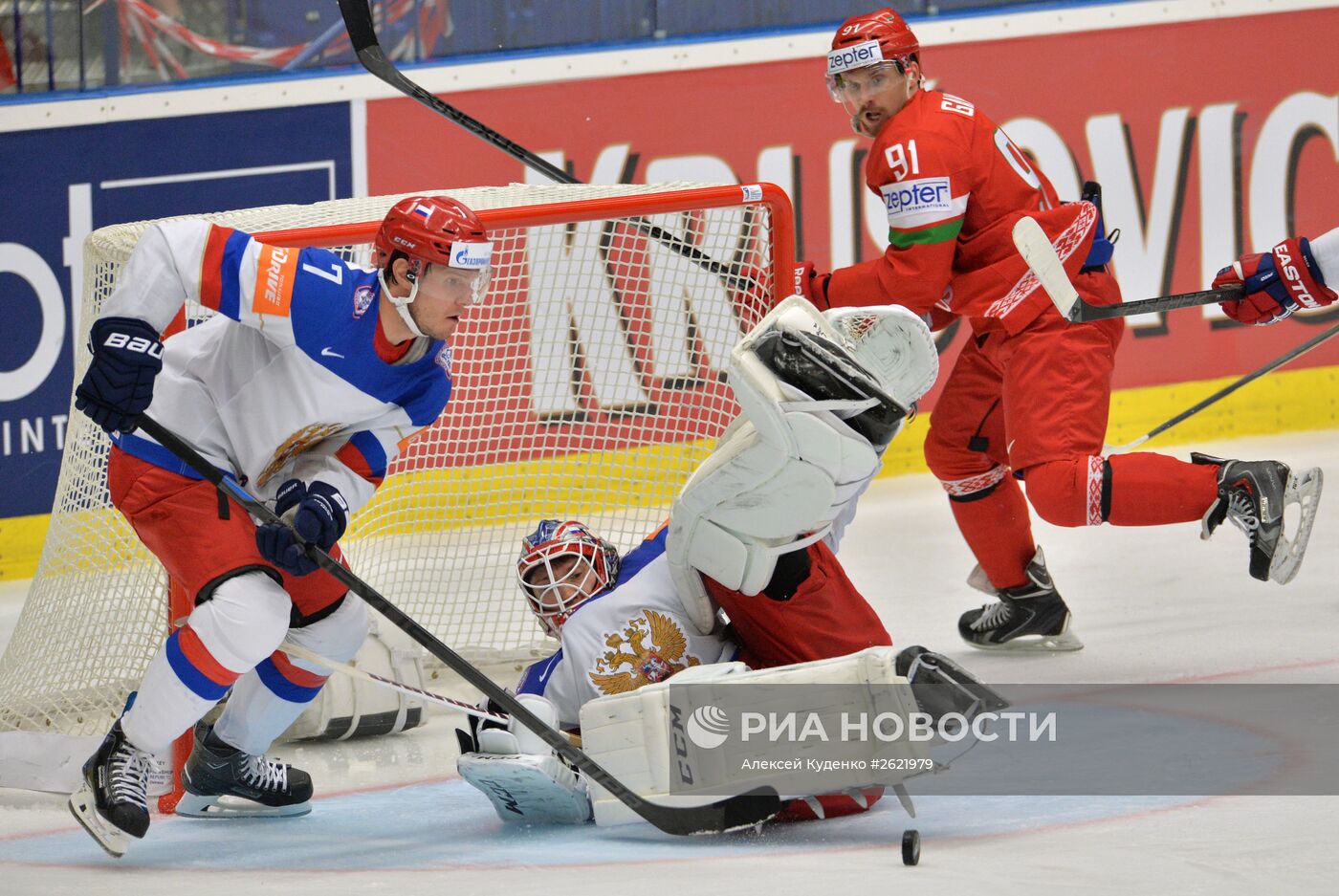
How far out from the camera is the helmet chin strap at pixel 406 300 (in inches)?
105

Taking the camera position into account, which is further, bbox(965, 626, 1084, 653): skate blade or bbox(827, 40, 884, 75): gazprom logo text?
bbox(965, 626, 1084, 653): skate blade

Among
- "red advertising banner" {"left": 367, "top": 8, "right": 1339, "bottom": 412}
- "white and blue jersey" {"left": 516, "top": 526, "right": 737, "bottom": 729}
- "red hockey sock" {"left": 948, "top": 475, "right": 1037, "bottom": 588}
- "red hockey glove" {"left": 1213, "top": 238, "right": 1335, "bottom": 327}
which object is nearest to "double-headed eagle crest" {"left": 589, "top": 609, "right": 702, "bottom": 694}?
"white and blue jersey" {"left": 516, "top": 526, "right": 737, "bottom": 729}

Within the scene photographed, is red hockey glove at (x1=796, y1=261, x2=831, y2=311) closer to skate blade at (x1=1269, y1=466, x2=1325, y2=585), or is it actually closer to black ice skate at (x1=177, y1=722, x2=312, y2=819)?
skate blade at (x1=1269, y1=466, x2=1325, y2=585)

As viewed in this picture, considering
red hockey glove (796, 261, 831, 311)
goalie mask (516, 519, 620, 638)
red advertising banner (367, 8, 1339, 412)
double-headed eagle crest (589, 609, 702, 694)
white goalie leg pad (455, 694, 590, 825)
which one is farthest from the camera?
red advertising banner (367, 8, 1339, 412)

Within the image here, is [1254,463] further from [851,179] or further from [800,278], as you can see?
[851,179]

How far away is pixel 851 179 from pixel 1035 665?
237 cm

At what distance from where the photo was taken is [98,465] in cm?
340

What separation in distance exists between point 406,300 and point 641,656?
25.7 inches

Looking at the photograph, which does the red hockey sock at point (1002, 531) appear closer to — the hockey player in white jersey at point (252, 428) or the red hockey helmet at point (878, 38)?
the red hockey helmet at point (878, 38)

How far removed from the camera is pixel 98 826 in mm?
2570

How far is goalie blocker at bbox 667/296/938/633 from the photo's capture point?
99.7 inches

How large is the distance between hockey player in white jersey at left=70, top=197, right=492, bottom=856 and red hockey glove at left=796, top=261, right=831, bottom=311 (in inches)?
42.7

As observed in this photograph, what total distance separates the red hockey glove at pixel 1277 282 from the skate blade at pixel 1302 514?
454 millimetres

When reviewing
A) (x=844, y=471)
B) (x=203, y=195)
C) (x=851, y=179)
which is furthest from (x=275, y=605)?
(x=851, y=179)
